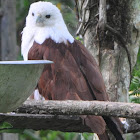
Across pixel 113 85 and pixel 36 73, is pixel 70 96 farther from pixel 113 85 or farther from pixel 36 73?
pixel 36 73

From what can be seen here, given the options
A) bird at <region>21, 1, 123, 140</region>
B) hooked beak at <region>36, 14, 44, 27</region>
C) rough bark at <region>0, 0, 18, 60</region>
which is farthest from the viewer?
rough bark at <region>0, 0, 18, 60</region>

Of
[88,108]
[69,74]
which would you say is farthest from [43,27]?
[88,108]

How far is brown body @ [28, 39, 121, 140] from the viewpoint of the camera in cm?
309

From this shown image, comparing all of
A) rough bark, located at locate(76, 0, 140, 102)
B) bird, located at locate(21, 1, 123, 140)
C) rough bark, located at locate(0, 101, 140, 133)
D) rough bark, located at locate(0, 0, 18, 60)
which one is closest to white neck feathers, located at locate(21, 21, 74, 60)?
bird, located at locate(21, 1, 123, 140)

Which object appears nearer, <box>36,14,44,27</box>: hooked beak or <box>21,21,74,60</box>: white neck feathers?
<box>21,21,74,60</box>: white neck feathers

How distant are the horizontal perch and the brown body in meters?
0.81

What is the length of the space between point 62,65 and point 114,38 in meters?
0.60

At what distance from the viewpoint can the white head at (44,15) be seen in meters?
3.74

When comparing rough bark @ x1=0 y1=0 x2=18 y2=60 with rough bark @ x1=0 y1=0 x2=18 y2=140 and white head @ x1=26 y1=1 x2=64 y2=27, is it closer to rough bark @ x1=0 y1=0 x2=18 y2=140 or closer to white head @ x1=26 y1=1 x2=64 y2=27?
rough bark @ x1=0 y1=0 x2=18 y2=140

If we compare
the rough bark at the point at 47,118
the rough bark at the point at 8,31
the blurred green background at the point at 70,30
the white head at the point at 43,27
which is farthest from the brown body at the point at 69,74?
the rough bark at the point at 8,31

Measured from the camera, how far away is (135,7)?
3588mm

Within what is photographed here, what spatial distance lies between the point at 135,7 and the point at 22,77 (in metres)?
1.88

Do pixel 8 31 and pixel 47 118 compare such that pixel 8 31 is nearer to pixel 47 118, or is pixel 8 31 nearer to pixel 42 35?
pixel 42 35

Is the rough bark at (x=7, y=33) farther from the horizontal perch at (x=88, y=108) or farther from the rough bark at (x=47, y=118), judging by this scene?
the horizontal perch at (x=88, y=108)
